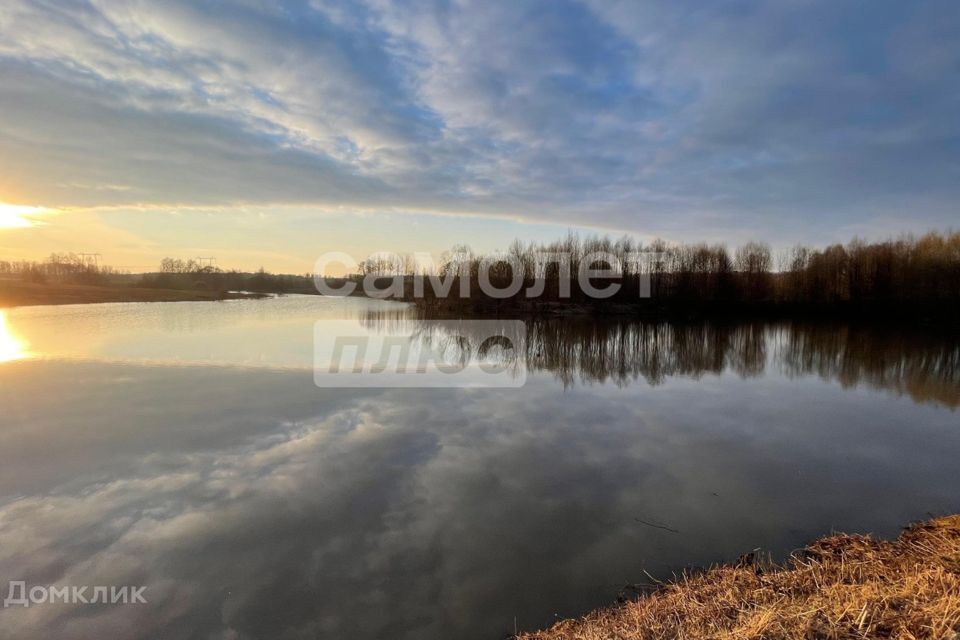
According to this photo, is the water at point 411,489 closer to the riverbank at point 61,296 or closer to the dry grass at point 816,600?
the dry grass at point 816,600

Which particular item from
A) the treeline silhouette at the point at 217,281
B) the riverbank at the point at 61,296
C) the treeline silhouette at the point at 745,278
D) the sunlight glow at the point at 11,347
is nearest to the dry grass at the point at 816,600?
the sunlight glow at the point at 11,347

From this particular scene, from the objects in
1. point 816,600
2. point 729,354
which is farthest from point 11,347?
point 729,354

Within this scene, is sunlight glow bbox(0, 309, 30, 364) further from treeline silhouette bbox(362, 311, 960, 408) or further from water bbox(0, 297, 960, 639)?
treeline silhouette bbox(362, 311, 960, 408)

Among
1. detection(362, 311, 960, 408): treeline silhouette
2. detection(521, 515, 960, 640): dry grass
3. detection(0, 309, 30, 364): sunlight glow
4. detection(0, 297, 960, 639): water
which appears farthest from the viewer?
detection(0, 309, 30, 364): sunlight glow

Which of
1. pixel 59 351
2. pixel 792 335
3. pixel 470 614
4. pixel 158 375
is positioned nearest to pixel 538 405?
pixel 470 614

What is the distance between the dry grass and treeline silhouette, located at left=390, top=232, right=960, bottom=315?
111ft

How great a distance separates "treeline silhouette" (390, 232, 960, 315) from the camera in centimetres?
3597

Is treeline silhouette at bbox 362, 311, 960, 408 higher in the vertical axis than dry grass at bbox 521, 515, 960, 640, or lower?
lower

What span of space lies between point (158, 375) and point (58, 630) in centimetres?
917

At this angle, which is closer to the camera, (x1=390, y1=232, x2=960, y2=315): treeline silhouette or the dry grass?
the dry grass

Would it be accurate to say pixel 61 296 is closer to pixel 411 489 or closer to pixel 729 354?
pixel 411 489

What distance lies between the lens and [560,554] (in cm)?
412

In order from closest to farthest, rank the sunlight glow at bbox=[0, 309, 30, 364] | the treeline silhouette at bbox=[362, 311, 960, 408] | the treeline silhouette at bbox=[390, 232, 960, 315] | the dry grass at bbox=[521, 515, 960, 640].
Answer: the dry grass at bbox=[521, 515, 960, 640], the treeline silhouette at bbox=[362, 311, 960, 408], the sunlight glow at bbox=[0, 309, 30, 364], the treeline silhouette at bbox=[390, 232, 960, 315]

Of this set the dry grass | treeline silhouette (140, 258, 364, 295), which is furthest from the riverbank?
the dry grass
